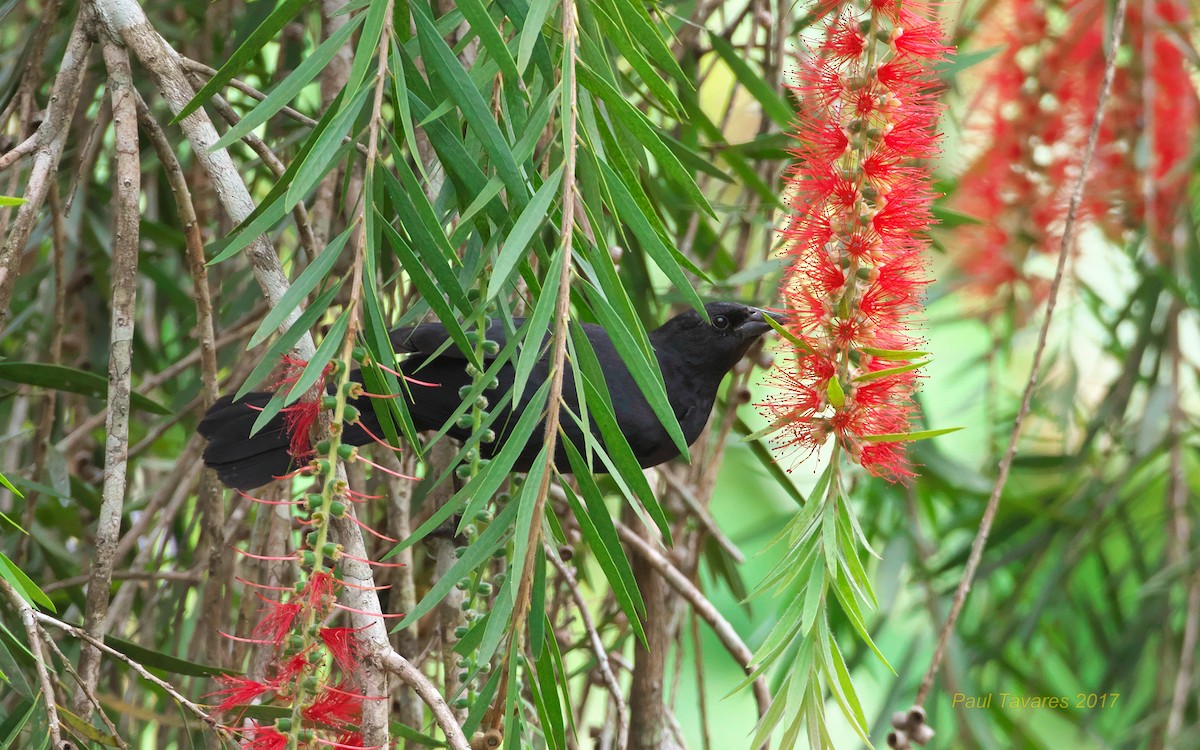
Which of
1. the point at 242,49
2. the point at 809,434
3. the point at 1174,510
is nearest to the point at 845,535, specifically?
the point at 809,434

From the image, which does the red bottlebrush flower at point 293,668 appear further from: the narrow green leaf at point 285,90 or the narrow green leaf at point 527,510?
the narrow green leaf at point 285,90

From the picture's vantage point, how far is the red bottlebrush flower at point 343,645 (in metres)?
0.96

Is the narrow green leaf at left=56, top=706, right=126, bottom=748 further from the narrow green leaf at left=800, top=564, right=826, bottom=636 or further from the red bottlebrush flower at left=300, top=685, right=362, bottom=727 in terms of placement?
the narrow green leaf at left=800, top=564, right=826, bottom=636

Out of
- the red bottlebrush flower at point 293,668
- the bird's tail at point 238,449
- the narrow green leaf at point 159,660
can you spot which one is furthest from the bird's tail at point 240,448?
the red bottlebrush flower at point 293,668

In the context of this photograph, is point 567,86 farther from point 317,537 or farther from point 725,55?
point 725,55

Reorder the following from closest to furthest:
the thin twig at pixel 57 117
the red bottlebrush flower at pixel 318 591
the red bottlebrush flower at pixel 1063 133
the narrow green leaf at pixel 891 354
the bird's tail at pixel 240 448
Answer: the red bottlebrush flower at pixel 318 591 < the narrow green leaf at pixel 891 354 < the thin twig at pixel 57 117 < the bird's tail at pixel 240 448 < the red bottlebrush flower at pixel 1063 133

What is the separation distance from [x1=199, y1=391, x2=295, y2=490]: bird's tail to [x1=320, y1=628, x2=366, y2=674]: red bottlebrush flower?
666 mm

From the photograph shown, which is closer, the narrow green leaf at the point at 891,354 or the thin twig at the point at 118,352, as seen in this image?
the narrow green leaf at the point at 891,354

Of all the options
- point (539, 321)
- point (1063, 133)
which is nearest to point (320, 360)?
point (539, 321)

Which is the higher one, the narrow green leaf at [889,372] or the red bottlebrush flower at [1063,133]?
the red bottlebrush flower at [1063,133]

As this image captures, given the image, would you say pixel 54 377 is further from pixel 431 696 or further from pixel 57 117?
pixel 431 696

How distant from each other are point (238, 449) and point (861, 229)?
1028 millimetres

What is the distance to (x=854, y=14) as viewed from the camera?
4.01 feet

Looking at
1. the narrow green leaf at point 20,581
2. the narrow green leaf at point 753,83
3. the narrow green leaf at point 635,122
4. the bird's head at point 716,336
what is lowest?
the narrow green leaf at point 20,581
